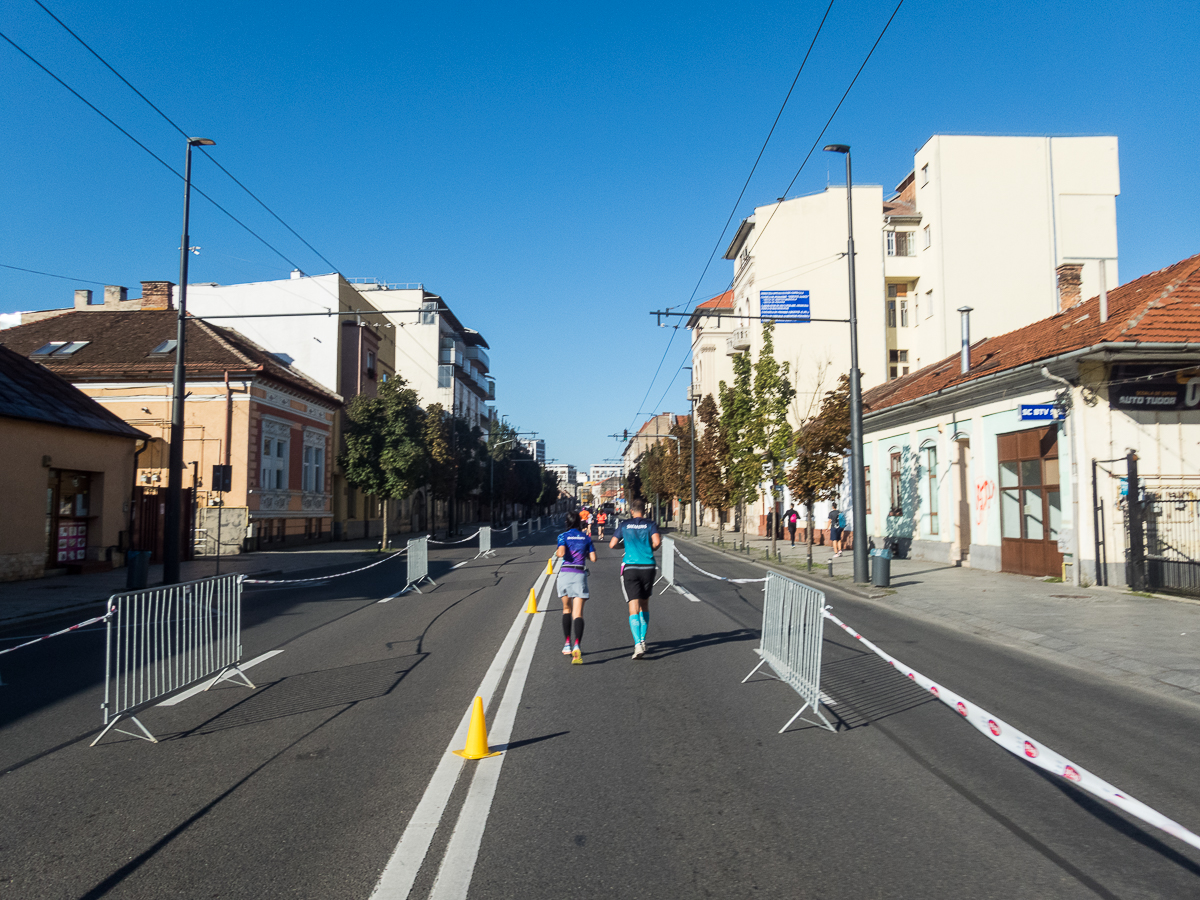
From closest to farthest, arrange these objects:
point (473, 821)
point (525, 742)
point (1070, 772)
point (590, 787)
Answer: point (1070, 772), point (473, 821), point (590, 787), point (525, 742)

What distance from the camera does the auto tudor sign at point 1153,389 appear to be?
1625 centimetres

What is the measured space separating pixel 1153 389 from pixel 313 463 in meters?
32.7

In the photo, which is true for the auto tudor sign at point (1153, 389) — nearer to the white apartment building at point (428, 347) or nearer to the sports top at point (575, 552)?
the sports top at point (575, 552)

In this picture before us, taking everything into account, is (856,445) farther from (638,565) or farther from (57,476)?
(57,476)

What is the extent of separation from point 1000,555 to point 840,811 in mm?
18157

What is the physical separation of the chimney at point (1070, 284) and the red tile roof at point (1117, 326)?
1.80ft

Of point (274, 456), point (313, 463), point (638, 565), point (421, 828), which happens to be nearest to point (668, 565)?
point (638, 565)

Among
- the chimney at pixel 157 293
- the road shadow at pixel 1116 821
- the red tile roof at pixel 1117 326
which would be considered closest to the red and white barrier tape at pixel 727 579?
the red tile roof at pixel 1117 326

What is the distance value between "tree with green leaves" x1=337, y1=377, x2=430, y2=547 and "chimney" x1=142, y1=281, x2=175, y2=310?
13206mm

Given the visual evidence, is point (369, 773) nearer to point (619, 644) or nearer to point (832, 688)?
point (832, 688)

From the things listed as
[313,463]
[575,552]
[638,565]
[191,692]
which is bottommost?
[191,692]

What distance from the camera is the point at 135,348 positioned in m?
33.8

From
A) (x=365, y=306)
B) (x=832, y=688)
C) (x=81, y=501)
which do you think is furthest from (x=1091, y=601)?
(x=365, y=306)

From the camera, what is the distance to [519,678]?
823 centimetres
